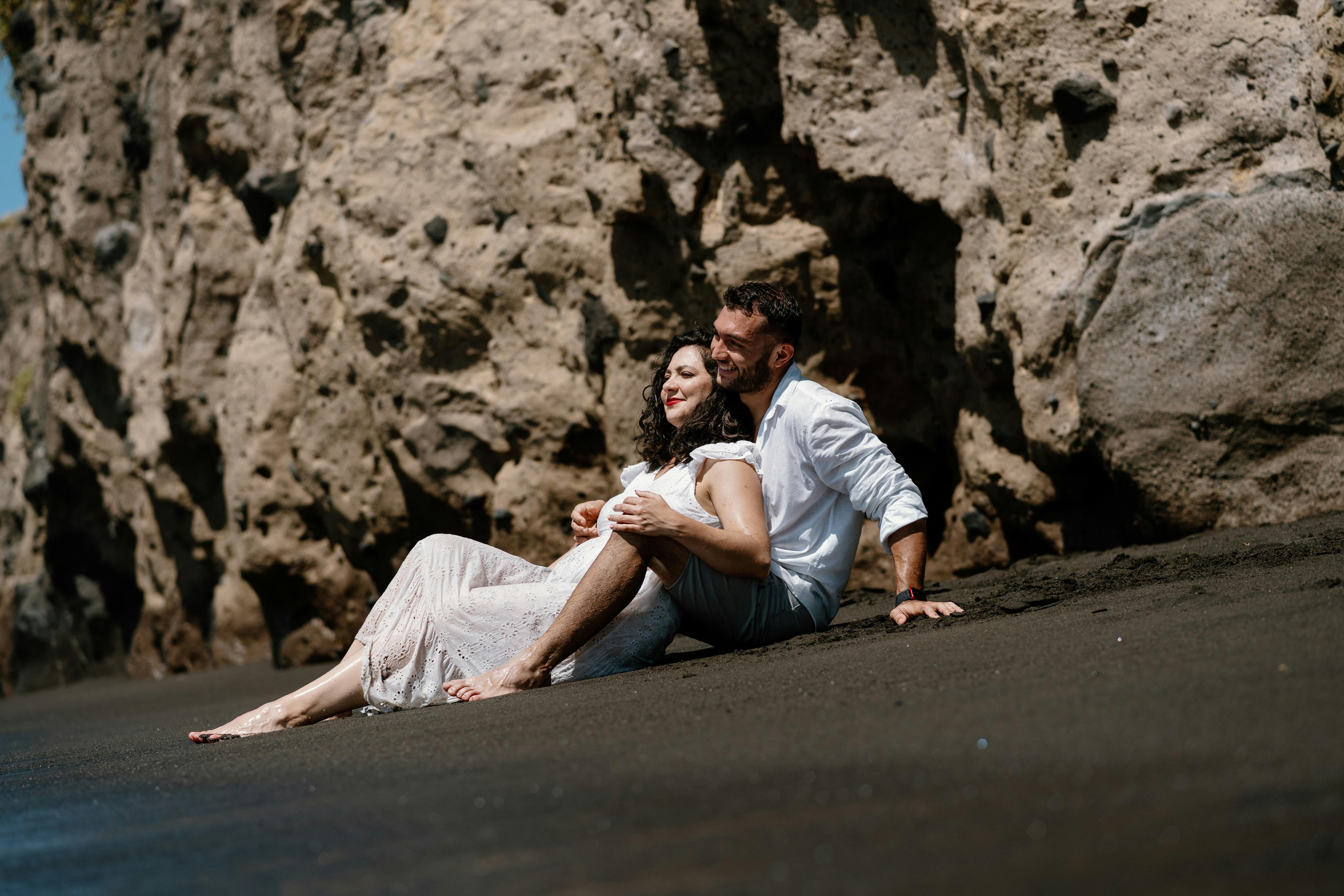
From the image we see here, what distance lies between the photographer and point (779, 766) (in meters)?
1.66

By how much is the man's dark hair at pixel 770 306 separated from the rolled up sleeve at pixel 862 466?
0.32 metres

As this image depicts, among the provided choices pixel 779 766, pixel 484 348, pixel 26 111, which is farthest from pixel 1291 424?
pixel 26 111

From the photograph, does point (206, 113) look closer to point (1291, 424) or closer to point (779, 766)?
point (1291, 424)

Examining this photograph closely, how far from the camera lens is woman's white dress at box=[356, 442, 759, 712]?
340 cm

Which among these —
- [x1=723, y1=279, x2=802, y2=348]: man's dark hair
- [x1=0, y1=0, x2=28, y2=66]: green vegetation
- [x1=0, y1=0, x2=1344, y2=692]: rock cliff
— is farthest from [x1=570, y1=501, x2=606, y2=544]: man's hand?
[x1=0, y1=0, x2=28, y2=66]: green vegetation

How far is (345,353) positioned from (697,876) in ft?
22.0

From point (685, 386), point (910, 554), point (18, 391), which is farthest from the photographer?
point (18, 391)

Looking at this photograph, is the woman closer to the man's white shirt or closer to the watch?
the man's white shirt

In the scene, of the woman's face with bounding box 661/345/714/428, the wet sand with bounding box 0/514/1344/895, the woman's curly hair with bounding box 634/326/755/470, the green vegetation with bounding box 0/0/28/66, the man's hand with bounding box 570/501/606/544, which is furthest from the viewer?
the green vegetation with bounding box 0/0/28/66

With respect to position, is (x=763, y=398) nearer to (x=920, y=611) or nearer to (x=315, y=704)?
(x=920, y=611)

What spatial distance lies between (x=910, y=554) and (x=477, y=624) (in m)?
1.33

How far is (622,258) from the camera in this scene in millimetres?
6223

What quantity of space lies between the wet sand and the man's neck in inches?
37.4

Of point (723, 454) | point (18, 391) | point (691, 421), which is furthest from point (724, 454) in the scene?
point (18, 391)
